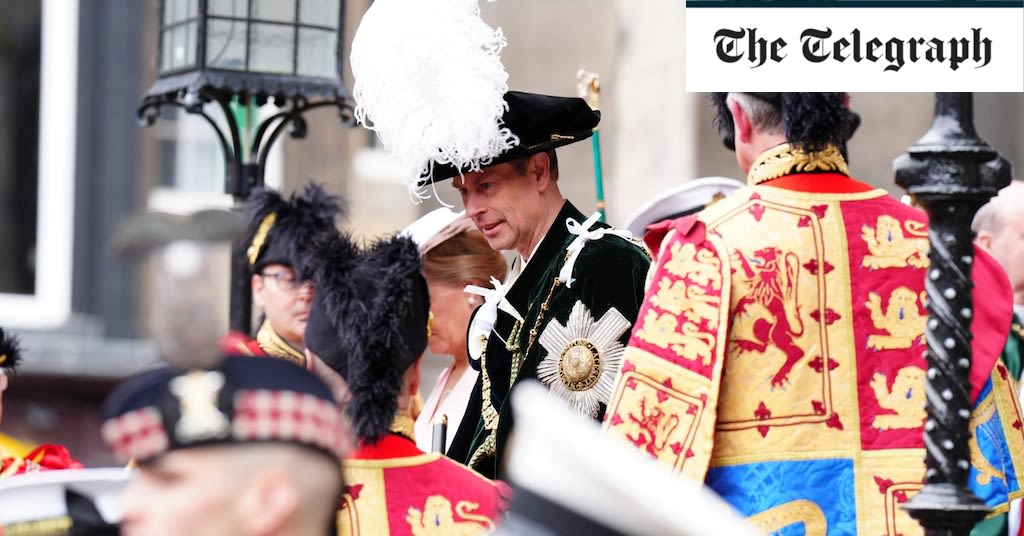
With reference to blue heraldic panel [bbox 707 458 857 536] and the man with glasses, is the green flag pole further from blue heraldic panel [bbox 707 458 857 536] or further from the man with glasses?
blue heraldic panel [bbox 707 458 857 536]

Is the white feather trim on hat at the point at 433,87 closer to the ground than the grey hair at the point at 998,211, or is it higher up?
higher up

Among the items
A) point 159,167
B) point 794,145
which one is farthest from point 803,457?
point 159,167

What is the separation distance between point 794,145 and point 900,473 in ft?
2.67

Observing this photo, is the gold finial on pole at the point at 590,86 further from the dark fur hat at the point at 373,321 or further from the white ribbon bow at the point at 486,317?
the dark fur hat at the point at 373,321

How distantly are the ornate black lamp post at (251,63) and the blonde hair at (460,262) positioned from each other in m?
0.64

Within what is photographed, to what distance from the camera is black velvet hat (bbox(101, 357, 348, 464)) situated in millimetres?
3037

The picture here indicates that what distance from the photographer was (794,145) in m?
5.00

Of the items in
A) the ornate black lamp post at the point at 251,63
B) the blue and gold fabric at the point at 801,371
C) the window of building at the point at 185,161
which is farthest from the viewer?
the window of building at the point at 185,161

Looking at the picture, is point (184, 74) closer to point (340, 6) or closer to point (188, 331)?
point (340, 6)

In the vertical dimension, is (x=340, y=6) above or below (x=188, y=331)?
above

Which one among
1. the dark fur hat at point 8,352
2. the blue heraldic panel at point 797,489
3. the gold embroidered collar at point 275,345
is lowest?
the blue heraldic panel at point 797,489

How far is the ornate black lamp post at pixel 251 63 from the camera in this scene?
22.8 feet

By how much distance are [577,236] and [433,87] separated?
0.58 metres

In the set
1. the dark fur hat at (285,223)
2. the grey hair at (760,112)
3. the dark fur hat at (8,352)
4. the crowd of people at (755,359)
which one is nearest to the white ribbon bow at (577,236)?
the crowd of people at (755,359)
